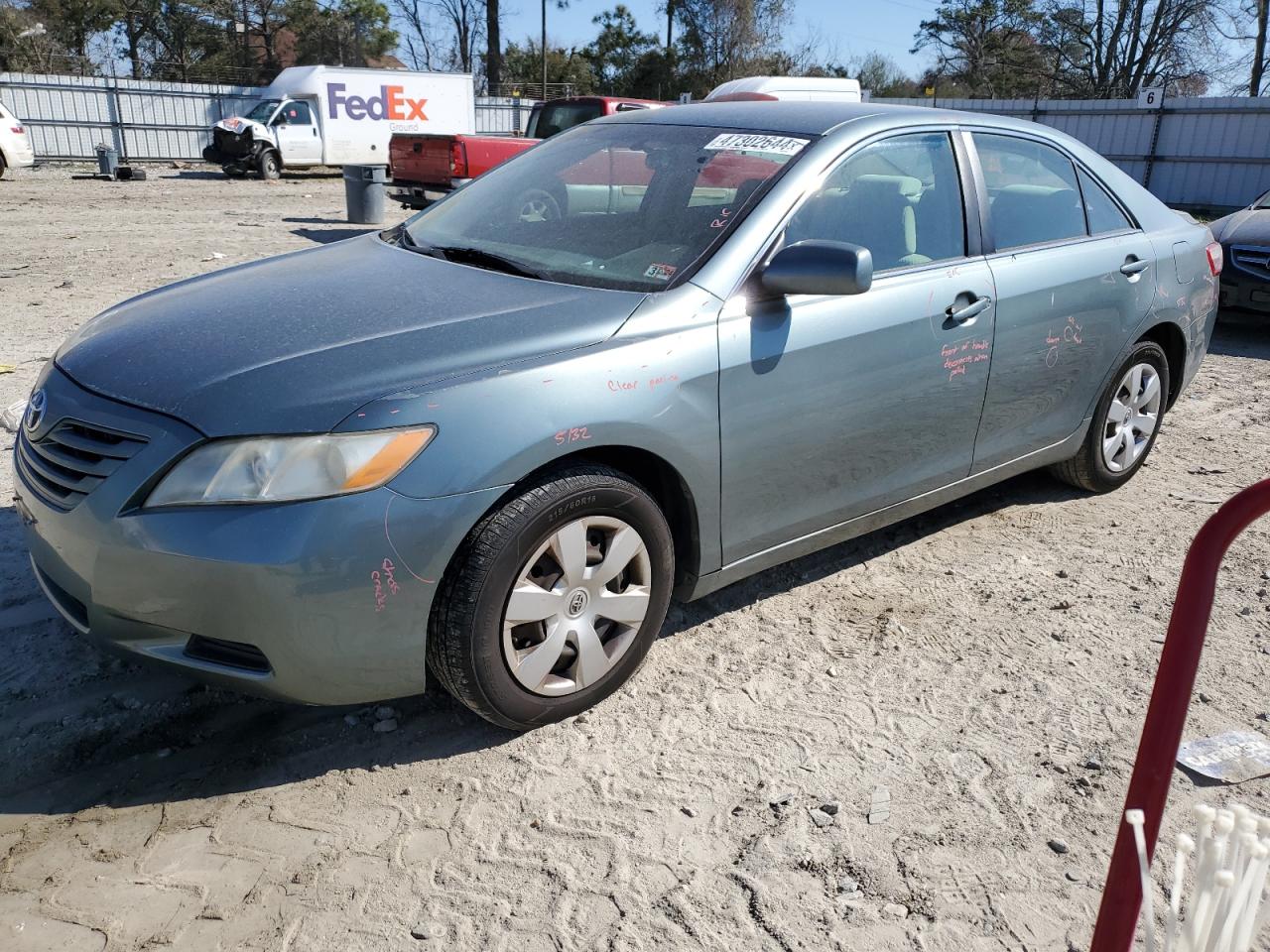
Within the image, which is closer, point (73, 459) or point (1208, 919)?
point (1208, 919)

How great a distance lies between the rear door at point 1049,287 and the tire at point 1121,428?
0.20 meters

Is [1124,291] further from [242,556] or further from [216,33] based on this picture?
[216,33]

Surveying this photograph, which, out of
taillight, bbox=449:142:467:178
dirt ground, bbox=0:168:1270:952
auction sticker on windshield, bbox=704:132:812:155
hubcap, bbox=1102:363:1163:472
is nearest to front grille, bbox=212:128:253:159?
taillight, bbox=449:142:467:178

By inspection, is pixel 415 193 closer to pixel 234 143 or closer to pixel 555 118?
pixel 555 118

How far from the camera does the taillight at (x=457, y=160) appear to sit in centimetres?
1480

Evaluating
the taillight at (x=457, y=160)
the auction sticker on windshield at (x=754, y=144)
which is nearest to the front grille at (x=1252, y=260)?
the auction sticker on windshield at (x=754, y=144)

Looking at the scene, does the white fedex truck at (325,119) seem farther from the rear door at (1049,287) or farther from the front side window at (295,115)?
the rear door at (1049,287)

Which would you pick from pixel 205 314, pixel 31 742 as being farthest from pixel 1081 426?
pixel 31 742

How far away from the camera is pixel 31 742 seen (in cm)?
284

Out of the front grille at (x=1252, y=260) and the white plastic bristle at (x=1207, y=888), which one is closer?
the white plastic bristle at (x=1207, y=888)

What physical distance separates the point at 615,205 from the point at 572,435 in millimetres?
1221

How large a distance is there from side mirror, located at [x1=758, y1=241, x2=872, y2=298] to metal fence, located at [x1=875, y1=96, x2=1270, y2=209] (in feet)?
67.3

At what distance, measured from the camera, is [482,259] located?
11.3ft

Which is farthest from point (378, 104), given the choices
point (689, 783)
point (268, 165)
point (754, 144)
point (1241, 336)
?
point (689, 783)
